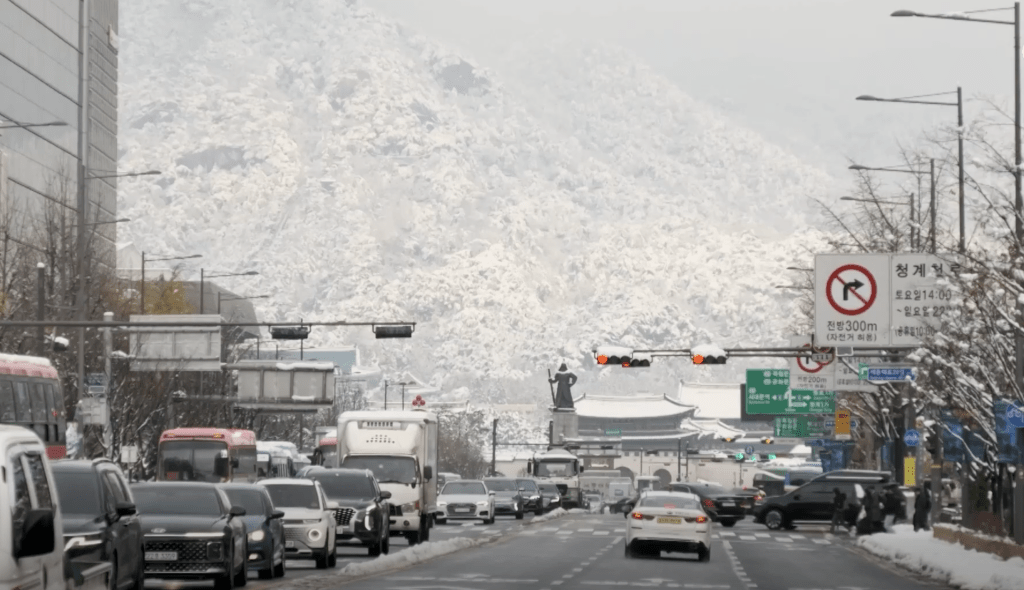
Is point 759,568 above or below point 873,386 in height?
below

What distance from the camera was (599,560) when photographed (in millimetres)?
41438

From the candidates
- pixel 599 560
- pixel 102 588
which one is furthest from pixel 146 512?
pixel 599 560

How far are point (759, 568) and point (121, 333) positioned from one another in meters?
43.1

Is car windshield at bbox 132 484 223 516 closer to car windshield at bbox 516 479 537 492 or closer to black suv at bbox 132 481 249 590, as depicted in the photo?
black suv at bbox 132 481 249 590

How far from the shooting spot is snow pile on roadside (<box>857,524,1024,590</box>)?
31609mm

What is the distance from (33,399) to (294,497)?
1028cm

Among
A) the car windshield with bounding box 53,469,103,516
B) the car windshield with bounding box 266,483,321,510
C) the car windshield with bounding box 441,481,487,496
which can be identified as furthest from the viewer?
the car windshield with bounding box 441,481,487,496

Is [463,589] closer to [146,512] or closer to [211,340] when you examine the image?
[146,512]

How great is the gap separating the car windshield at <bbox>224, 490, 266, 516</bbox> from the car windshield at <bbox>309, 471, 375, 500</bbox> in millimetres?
8531

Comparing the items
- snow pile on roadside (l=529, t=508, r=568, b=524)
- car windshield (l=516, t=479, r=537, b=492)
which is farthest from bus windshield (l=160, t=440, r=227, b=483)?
car windshield (l=516, t=479, r=537, b=492)

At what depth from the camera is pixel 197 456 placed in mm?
67188

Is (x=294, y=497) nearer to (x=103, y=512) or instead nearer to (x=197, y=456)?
(x=103, y=512)

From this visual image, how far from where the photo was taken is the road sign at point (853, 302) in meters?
41.1

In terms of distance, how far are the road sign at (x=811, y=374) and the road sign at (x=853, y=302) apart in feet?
57.9
